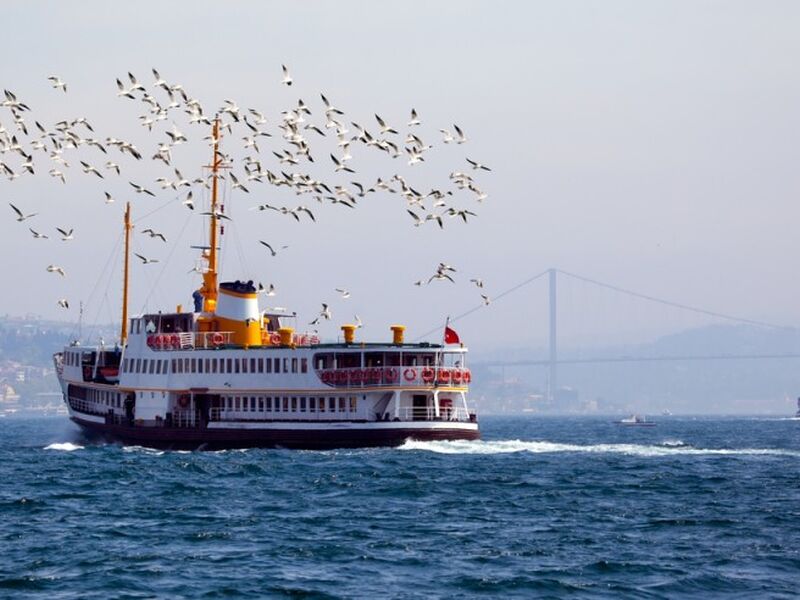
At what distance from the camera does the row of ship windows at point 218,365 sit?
78188 millimetres

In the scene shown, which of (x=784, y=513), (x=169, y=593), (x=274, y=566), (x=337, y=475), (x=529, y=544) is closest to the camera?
(x=169, y=593)

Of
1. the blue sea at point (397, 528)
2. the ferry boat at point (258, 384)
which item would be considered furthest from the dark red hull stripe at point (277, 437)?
the blue sea at point (397, 528)

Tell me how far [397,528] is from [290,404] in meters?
33.9

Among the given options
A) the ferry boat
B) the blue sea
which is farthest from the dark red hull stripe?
the blue sea

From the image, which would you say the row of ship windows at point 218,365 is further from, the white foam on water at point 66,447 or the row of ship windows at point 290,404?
the white foam on water at point 66,447

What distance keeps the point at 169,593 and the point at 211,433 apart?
148ft

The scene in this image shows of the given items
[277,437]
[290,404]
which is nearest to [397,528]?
[277,437]

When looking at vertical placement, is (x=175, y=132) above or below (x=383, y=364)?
above

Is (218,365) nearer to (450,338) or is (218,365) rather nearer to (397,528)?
(450,338)

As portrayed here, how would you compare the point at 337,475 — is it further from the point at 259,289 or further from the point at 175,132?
the point at 259,289

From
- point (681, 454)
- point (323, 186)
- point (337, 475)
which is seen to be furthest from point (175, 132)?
point (681, 454)

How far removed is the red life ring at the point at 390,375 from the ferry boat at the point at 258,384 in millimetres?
47

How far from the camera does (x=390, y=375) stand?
75.5 metres

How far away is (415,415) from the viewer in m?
76.5
